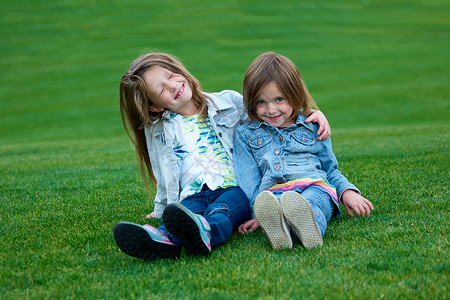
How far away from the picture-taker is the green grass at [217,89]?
2428mm

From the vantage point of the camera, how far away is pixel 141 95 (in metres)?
3.65

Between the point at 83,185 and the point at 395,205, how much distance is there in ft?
10.4

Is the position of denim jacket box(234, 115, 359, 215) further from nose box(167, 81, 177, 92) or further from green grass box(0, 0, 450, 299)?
nose box(167, 81, 177, 92)

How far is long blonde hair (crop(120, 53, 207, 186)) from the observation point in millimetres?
3639

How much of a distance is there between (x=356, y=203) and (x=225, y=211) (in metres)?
0.88

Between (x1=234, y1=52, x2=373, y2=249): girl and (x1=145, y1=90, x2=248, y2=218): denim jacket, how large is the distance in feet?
0.42

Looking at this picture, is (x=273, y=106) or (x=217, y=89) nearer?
(x=273, y=106)

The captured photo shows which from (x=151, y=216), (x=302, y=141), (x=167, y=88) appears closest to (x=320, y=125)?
(x=302, y=141)

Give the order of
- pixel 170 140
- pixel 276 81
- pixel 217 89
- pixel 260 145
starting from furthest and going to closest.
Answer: pixel 217 89 → pixel 170 140 → pixel 260 145 → pixel 276 81

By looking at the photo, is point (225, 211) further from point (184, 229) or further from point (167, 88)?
point (167, 88)

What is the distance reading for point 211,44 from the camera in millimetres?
25875

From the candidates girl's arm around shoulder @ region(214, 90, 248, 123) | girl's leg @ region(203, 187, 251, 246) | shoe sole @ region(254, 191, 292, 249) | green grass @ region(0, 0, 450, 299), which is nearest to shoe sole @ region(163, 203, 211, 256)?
green grass @ region(0, 0, 450, 299)

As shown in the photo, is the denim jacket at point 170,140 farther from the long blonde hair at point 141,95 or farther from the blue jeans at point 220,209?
the blue jeans at point 220,209

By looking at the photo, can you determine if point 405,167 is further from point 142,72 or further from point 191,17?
point 191,17
